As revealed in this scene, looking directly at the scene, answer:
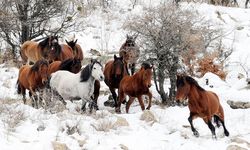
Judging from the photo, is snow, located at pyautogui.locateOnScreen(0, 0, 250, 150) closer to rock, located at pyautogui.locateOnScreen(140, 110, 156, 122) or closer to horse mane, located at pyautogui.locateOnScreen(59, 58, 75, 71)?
rock, located at pyautogui.locateOnScreen(140, 110, 156, 122)

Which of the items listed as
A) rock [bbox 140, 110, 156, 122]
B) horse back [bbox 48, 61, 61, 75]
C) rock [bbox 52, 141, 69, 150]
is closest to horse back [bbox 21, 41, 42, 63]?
horse back [bbox 48, 61, 61, 75]

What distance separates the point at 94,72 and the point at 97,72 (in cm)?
8

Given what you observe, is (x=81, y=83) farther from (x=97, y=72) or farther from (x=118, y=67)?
(x=118, y=67)

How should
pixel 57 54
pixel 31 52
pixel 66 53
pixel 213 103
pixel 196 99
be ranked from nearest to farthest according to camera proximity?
pixel 196 99 < pixel 213 103 < pixel 57 54 < pixel 66 53 < pixel 31 52

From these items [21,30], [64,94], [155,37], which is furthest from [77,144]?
[21,30]

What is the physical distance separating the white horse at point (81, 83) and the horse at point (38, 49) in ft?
10.8

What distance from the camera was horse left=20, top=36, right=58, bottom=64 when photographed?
13945 mm

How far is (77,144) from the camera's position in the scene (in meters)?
7.73

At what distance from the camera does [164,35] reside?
38.5 ft

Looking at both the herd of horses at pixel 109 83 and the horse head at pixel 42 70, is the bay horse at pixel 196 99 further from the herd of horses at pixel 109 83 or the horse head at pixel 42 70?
the horse head at pixel 42 70

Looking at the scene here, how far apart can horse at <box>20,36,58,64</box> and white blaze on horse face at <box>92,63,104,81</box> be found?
3573 millimetres

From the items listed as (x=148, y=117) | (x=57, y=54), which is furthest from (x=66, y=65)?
(x=148, y=117)

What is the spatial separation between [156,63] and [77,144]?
4918mm

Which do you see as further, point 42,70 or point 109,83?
point 109,83
